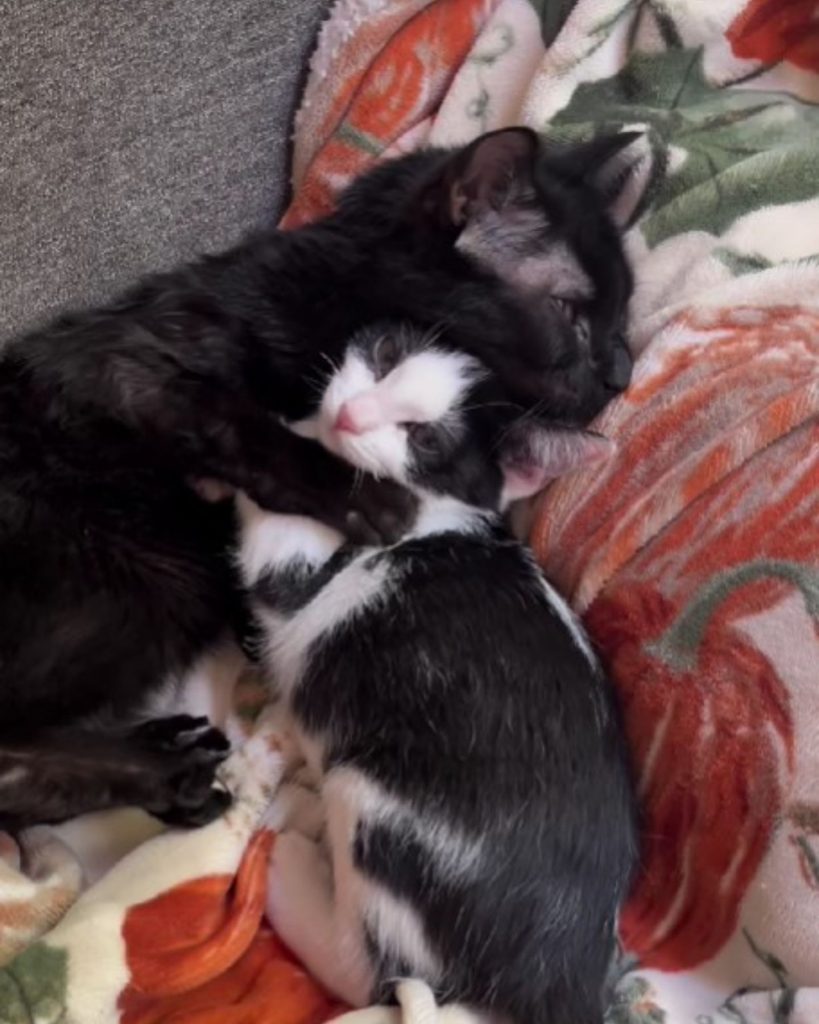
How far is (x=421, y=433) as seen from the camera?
1.28 metres

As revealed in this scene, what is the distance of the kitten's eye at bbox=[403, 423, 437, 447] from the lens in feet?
4.18

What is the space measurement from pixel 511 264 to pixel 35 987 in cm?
85

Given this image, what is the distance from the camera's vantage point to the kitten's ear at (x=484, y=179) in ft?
4.22

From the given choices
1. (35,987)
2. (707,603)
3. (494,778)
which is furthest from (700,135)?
(35,987)

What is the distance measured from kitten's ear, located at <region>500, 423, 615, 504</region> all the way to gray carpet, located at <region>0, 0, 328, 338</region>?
0.50 m

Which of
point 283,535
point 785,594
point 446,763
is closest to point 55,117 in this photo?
point 283,535

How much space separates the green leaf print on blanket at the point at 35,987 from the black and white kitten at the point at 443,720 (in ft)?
0.74

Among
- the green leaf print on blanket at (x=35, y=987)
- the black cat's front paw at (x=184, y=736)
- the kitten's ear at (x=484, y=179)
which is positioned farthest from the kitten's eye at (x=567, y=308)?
the green leaf print on blanket at (x=35, y=987)

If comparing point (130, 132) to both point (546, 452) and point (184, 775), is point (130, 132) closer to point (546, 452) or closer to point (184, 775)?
point (546, 452)

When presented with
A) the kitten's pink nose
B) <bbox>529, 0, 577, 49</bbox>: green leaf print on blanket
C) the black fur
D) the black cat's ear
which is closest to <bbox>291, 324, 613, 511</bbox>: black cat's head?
the kitten's pink nose

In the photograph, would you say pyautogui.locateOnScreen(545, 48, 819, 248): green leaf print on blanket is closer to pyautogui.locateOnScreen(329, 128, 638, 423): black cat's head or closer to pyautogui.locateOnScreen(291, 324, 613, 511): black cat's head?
pyautogui.locateOnScreen(329, 128, 638, 423): black cat's head

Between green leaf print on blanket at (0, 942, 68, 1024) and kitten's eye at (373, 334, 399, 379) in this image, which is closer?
green leaf print on blanket at (0, 942, 68, 1024)

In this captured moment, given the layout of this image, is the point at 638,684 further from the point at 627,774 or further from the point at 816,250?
the point at 816,250

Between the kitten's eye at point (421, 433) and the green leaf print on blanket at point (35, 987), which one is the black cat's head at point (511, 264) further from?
the green leaf print on blanket at point (35, 987)
